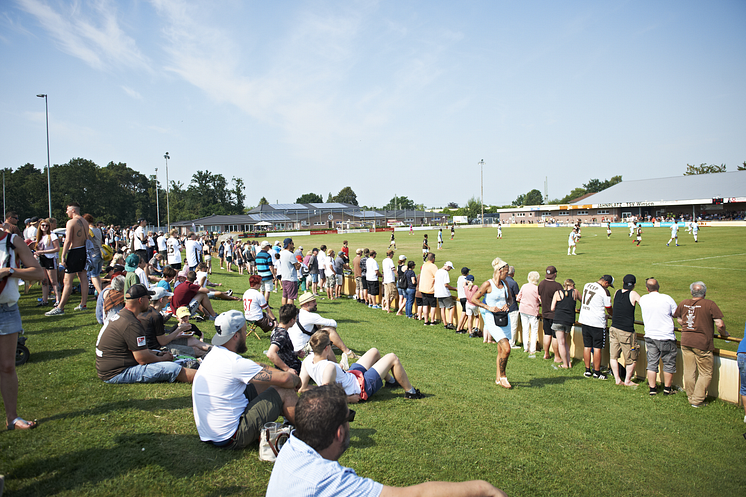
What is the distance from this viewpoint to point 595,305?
25.3ft

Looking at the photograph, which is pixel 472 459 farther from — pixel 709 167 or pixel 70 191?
pixel 709 167

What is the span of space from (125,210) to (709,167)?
14363 cm

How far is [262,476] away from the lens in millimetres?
3459

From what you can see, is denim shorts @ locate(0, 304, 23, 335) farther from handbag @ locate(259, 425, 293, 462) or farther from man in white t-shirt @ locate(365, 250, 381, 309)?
man in white t-shirt @ locate(365, 250, 381, 309)

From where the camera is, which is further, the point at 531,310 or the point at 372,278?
the point at 372,278

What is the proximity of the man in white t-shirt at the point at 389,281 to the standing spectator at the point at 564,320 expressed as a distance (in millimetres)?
5769

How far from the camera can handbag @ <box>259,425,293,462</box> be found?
11.5 feet

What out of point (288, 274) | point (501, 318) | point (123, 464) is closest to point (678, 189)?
point (288, 274)

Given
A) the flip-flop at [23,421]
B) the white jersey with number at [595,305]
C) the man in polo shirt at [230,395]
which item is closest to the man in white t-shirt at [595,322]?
the white jersey with number at [595,305]

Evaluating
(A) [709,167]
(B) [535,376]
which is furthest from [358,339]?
(A) [709,167]

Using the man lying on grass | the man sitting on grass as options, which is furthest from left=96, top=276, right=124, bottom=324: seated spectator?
the man sitting on grass

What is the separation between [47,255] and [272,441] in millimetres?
9490

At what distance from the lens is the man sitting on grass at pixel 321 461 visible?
202cm

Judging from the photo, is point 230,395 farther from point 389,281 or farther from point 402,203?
point 402,203
